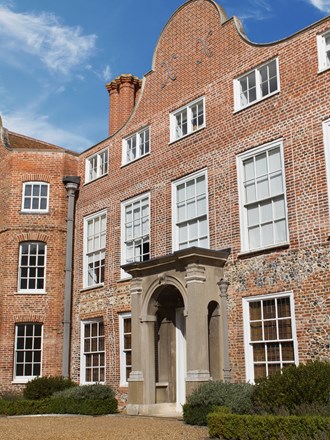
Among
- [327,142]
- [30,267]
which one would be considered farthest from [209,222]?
[30,267]

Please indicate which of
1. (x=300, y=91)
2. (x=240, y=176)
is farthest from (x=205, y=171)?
(x=300, y=91)

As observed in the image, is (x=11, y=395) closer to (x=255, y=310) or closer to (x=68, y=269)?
(x=68, y=269)

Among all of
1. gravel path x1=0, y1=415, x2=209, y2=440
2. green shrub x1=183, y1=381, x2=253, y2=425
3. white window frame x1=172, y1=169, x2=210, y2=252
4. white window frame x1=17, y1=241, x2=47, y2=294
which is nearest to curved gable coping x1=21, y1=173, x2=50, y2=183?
white window frame x1=17, y1=241, x2=47, y2=294

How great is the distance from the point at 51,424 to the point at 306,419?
7067 millimetres

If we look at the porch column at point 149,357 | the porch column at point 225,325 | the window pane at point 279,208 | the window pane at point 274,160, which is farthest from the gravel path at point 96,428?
the window pane at point 274,160

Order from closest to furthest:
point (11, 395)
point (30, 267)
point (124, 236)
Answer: point (11, 395), point (124, 236), point (30, 267)

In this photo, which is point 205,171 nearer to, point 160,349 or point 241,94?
point 241,94

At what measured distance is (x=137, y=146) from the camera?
788 inches

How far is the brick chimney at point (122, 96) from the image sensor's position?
25594 millimetres

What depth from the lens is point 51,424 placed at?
44.8 feet

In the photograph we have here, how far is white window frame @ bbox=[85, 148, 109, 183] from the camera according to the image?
21.6 meters

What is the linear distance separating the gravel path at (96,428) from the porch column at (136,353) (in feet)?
2.28

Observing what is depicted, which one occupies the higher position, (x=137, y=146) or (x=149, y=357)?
(x=137, y=146)

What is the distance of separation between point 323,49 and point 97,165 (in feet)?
33.6
